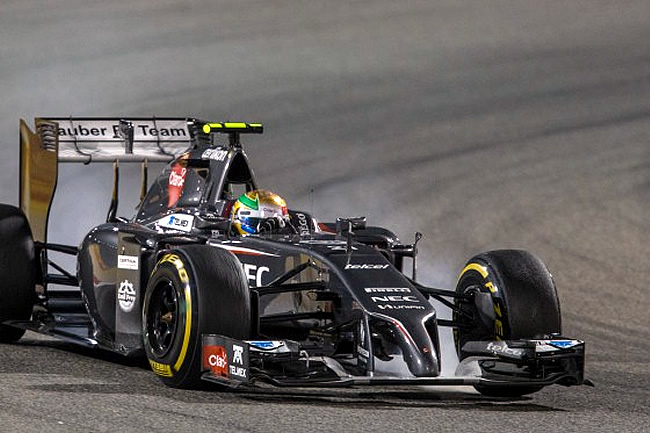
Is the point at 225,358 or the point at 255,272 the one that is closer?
the point at 225,358

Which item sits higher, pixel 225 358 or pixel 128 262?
pixel 128 262

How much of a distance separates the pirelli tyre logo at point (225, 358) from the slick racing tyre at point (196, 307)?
0.06m

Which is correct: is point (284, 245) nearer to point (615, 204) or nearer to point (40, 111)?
point (615, 204)

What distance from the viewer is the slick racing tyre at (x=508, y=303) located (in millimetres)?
9219

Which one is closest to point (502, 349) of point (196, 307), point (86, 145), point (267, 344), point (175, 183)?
point (267, 344)

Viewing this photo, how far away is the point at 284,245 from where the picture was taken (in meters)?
9.37

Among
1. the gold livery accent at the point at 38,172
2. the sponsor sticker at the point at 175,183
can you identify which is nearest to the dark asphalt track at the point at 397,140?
the gold livery accent at the point at 38,172

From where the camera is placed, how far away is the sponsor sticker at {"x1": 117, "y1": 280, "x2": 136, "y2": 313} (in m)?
9.69

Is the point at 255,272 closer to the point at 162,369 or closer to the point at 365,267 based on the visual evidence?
the point at 365,267

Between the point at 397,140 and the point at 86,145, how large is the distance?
8926mm

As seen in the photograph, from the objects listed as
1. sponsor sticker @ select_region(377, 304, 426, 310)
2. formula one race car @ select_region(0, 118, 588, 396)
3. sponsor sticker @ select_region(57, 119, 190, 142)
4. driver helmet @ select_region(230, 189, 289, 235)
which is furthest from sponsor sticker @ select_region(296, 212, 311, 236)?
sponsor sticker @ select_region(377, 304, 426, 310)

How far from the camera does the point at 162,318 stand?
29.5 feet

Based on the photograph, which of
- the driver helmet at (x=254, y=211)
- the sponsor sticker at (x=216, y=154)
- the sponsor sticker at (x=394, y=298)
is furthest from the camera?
the sponsor sticker at (x=216, y=154)

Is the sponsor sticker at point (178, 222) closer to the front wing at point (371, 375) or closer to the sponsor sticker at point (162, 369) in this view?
the sponsor sticker at point (162, 369)
